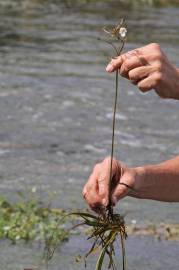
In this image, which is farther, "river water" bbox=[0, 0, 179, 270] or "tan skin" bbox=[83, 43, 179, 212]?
"river water" bbox=[0, 0, 179, 270]

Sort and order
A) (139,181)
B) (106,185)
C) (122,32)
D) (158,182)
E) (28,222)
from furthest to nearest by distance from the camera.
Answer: (28,222)
(158,182)
(139,181)
(106,185)
(122,32)

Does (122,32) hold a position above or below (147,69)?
above

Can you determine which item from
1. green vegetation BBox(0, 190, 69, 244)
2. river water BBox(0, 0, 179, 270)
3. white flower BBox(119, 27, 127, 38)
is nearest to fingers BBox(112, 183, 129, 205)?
white flower BBox(119, 27, 127, 38)

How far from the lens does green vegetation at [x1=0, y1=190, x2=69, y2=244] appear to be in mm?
6578

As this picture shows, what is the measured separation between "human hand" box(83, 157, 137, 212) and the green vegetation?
2402 mm

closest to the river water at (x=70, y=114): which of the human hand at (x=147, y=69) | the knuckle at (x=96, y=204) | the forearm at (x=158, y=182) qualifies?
the forearm at (x=158, y=182)

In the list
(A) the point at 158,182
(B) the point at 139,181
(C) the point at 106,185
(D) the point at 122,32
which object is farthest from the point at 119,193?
(D) the point at 122,32

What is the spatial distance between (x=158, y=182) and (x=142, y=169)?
0.34 ft

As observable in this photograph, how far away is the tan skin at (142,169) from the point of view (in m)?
3.67

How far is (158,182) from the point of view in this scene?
4.06m

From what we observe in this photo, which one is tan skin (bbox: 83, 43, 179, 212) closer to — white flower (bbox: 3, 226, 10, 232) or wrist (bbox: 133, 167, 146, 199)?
wrist (bbox: 133, 167, 146, 199)

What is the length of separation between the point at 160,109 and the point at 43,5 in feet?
31.0

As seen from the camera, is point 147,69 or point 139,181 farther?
point 139,181

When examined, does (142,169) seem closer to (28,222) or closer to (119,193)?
(119,193)
